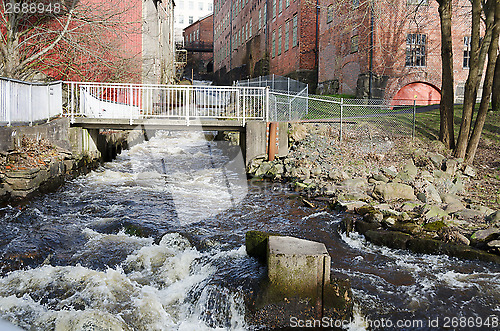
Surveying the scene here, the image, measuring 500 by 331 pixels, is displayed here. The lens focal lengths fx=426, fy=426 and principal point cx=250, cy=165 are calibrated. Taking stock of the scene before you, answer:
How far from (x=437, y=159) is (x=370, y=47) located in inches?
398

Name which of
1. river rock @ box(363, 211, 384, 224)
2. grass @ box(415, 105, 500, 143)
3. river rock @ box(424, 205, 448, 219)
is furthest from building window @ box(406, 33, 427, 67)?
river rock @ box(363, 211, 384, 224)

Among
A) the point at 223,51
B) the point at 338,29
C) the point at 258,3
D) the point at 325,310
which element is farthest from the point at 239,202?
the point at 223,51

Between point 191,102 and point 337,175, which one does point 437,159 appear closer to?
point 337,175

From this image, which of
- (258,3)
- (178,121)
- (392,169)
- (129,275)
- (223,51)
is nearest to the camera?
(129,275)

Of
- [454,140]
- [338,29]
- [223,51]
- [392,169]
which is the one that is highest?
[223,51]

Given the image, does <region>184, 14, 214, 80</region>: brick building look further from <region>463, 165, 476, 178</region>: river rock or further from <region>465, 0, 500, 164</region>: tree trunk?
<region>463, 165, 476, 178</region>: river rock

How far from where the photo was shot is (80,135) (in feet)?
45.3

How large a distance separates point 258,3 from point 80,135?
34610 millimetres

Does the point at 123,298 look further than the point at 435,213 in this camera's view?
No

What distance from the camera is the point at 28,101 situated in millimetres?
11078

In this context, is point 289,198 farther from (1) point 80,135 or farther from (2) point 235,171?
(1) point 80,135

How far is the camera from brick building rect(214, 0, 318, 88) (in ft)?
102

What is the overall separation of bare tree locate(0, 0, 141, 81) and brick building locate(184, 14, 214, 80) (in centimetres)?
5883

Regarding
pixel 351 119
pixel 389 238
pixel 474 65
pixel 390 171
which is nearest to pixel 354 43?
pixel 351 119
